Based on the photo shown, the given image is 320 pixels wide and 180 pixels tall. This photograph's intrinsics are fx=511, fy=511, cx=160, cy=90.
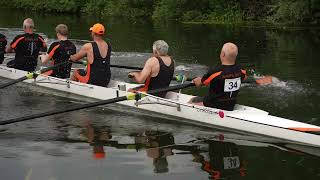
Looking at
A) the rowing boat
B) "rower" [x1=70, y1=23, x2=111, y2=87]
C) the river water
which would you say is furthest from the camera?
"rower" [x1=70, y1=23, x2=111, y2=87]

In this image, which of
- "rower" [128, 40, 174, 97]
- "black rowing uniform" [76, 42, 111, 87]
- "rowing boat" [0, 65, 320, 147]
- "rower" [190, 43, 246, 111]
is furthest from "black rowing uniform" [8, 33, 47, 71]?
"rower" [190, 43, 246, 111]

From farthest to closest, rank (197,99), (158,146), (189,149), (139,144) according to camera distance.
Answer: (197,99), (139,144), (158,146), (189,149)

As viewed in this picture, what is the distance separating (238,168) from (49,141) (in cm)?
371

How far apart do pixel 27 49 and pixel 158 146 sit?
711 centimetres

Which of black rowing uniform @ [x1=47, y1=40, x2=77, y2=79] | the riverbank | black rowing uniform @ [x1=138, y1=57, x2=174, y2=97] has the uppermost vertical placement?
the riverbank

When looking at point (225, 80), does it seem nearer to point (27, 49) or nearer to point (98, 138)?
point (98, 138)

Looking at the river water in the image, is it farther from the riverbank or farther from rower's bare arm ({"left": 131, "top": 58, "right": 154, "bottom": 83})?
the riverbank

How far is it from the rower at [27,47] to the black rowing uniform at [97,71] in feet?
8.06

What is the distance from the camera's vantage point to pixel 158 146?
31.5ft

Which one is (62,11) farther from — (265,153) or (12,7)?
(265,153)

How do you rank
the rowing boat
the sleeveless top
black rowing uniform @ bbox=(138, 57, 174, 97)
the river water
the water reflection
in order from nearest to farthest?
the river water → the water reflection → the rowing boat → black rowing uniform @ bbox=(138, 57, 174, 97) → the sleeveless top

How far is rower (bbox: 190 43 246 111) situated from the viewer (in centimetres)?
982

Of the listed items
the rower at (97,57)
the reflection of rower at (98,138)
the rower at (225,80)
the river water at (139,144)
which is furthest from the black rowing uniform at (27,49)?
the rower at (225,80)

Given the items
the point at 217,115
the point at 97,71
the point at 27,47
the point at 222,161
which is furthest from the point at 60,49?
the point at 222,161
